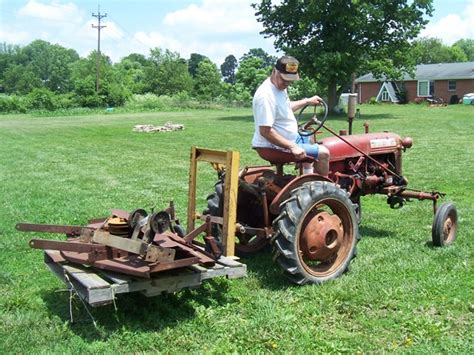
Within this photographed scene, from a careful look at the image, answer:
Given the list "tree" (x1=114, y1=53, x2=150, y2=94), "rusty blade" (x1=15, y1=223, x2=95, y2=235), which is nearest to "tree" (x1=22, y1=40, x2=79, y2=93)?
"tree" (x1=114, y1=53, x2=150, y2=94)

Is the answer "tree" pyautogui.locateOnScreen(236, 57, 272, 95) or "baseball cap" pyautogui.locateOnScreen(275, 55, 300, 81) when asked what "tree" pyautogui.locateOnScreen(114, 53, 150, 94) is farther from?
"baseball cap" pyautogui.locateOnScreen(275, 55, 300, 81)

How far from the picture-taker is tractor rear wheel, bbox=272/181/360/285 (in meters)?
4.67

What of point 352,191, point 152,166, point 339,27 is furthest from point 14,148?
point 339,27

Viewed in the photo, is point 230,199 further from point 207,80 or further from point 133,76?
point 133,76

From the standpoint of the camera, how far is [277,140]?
4.91 metres

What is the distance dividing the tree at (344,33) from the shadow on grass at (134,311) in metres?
24.5

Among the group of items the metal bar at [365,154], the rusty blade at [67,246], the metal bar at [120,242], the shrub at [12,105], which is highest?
the shrub at [12,105]

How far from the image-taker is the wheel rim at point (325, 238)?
4859 millimetres

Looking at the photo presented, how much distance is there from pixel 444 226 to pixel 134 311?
3.50m

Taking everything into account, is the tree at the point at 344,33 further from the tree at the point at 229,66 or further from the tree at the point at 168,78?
the tree at the point at 229,66

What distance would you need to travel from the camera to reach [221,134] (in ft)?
69.7

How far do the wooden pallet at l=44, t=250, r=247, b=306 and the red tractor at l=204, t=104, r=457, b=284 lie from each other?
1.97 feet

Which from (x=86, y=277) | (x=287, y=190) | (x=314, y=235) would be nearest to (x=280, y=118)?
(x=287, y=190)

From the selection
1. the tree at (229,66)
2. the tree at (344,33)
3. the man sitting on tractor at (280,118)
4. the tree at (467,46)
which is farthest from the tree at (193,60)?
the man sitting on tractor at (280,118)
